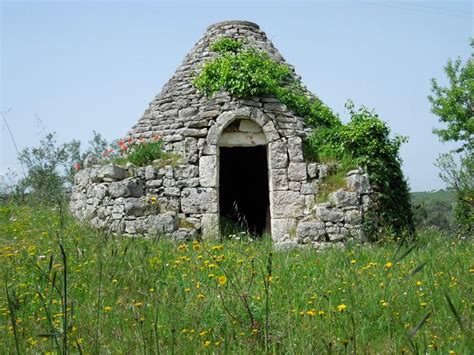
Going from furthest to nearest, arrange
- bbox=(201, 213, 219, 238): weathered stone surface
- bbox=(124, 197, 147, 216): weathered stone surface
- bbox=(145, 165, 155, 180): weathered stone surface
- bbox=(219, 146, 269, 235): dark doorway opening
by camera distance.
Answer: bbox=(219, 146, 269, 235): dark doorway opening
bbox=(145, 165, 155, 180): weathered stone surface
bbox=(201, 213, 219, 238): weathered stone surface
bbox=(124, 197, 147, 216): weathered stone surface

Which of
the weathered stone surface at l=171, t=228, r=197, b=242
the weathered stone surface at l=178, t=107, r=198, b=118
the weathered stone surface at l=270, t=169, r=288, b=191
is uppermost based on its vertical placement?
the weathered stone surface at l=178, t=107, r=198, b=118

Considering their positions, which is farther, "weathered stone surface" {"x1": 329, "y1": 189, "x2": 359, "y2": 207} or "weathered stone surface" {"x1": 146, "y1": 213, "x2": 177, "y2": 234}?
"weathered stone surface" {"x1": 146, "y1": 213, "x2": 177, "y2": 234}

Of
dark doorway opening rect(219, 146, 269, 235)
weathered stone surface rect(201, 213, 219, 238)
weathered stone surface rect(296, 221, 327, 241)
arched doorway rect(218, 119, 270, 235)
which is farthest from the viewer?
dark doorway opening rect(219, 146, 269, 235)

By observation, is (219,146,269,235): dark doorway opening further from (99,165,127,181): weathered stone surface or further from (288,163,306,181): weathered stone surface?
(99,165,127,181): weathered stone surface

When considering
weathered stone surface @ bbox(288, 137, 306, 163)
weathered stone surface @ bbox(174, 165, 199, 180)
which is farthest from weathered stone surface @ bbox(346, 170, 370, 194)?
weathered stone surface @ bbox(174, 165, 199, 180)

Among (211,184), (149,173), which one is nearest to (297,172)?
(211,184)

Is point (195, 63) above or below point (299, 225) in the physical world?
above

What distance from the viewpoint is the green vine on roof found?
909cm

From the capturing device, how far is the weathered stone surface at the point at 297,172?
9344mm

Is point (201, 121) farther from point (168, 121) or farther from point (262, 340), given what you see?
point (262, 340)

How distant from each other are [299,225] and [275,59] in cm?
435

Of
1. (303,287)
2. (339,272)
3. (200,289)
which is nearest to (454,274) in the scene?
(339,272)

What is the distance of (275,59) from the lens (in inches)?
433

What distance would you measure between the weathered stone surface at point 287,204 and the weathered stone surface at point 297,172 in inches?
11.5
